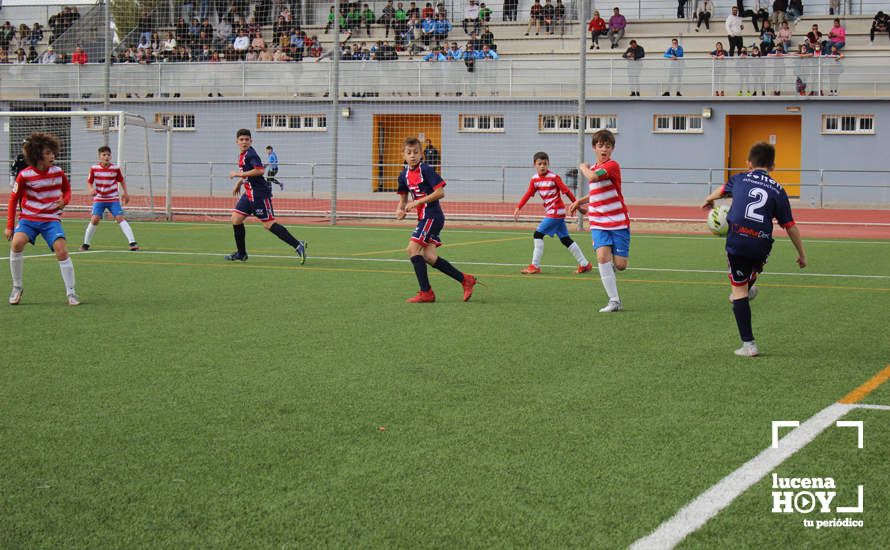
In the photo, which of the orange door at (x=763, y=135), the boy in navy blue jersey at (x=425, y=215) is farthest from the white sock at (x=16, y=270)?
the orange door at (x=763, y=135)

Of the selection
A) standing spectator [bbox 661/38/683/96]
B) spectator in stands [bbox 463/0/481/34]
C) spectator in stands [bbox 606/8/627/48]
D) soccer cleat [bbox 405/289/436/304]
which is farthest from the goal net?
soccer cleat [bbox 405/289/436/304]

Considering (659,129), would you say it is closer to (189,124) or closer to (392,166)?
(392,166)

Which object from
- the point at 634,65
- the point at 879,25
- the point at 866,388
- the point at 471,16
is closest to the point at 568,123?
the point at 634,65

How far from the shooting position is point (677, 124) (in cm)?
3612

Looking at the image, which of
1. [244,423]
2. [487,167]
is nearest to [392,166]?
[487,167]

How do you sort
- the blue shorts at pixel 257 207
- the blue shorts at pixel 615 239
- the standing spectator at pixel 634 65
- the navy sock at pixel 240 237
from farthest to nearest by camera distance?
the standing spectator at pixel 634 65 < the blue shorts at pixel 257 207 < the navy sock at pixel 240 237 < the blue shorts at pixel 615 239

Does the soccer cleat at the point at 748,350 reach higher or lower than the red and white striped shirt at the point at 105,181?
lower

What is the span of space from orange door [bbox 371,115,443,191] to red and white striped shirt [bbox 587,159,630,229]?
71.8ft

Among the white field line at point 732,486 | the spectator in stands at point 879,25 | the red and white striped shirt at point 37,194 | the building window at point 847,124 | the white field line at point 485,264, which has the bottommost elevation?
the white field line at point 732,486

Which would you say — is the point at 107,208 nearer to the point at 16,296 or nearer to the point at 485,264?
the point at 485,264

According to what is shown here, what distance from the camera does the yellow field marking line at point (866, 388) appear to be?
243 inches

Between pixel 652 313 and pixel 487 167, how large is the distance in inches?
866

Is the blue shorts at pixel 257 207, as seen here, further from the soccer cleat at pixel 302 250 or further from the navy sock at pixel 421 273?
the navy sock at pixel 421 273

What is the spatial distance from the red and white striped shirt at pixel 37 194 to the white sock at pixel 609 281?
5.58 meters
